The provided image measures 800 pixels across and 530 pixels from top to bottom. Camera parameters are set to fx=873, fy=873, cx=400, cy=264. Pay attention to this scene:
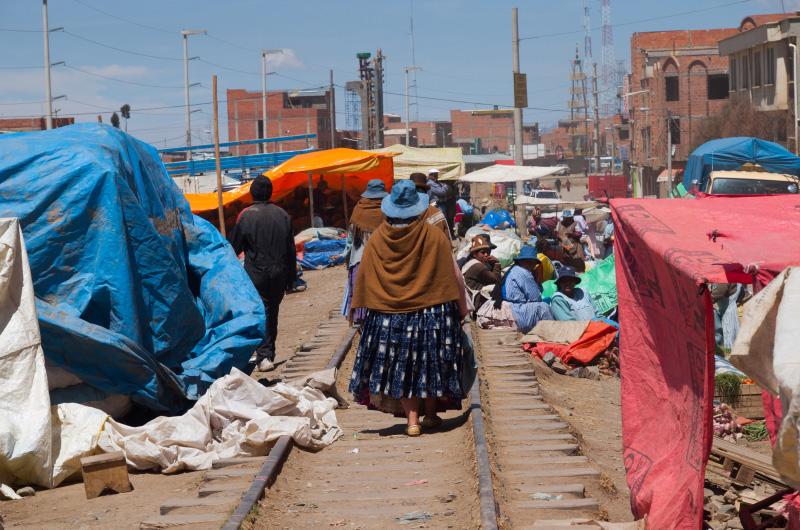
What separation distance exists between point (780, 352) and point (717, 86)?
6089 cm

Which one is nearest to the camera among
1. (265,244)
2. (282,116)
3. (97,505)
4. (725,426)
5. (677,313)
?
(677,313)

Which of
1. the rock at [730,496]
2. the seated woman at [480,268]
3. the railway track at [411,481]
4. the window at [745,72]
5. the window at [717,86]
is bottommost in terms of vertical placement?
the rock at [730,496]

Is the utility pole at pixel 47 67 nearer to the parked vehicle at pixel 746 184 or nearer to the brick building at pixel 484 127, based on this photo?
the parked vehicle at pixel 746 184

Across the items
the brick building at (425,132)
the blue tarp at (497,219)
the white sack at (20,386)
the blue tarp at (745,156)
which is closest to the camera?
the white sack at (20,386)

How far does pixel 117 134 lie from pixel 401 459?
12.8 feet

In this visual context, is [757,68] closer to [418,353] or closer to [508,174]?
[508,174]

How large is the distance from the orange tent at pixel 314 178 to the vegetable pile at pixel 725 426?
12.6 metres

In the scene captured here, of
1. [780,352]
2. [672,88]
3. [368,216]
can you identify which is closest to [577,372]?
[368,216]

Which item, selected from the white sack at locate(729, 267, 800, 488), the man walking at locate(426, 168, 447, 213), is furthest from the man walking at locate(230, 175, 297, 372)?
the white sack at locate(729, 267, 800, 488)

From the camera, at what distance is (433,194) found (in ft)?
46.2

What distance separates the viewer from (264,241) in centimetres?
888

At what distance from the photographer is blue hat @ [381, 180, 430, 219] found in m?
6.13

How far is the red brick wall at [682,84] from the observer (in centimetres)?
5841

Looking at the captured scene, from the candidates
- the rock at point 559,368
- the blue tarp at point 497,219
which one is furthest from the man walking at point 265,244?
the blue tarp at point 497,219
